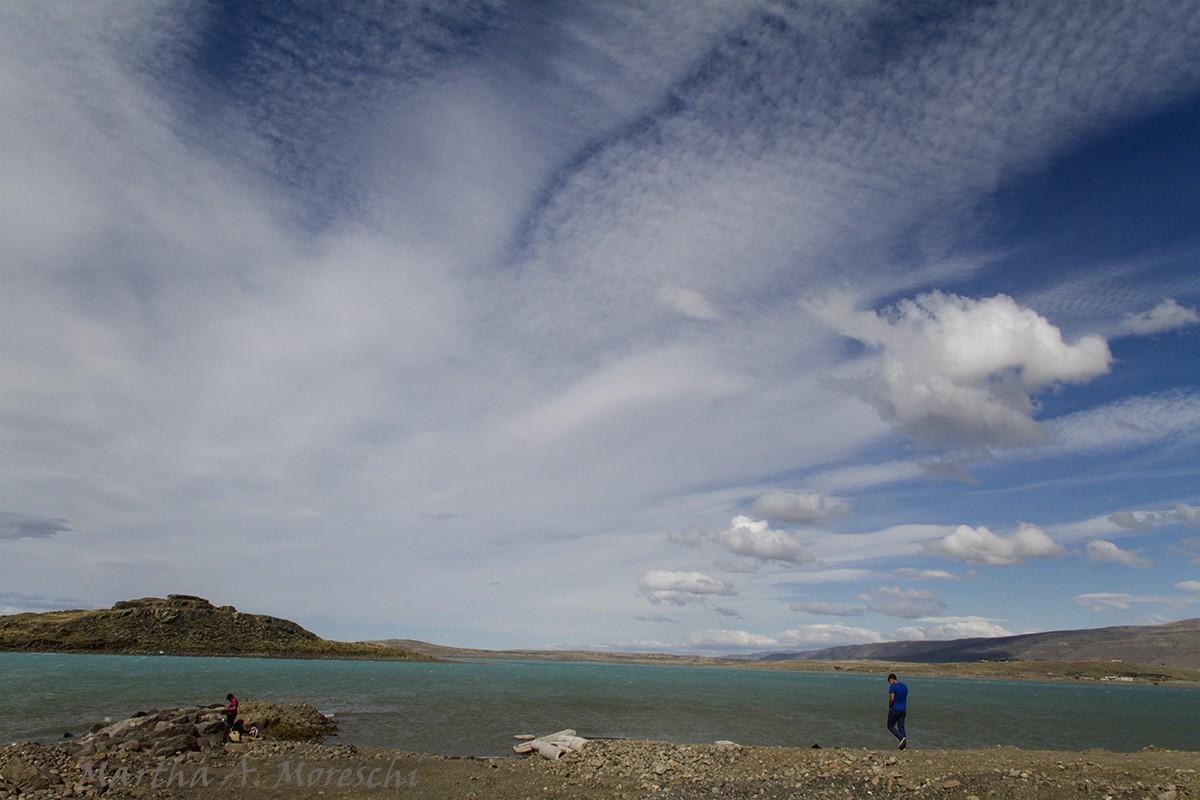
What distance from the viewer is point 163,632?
509ft

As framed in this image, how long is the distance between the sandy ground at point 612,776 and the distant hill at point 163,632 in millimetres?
162096

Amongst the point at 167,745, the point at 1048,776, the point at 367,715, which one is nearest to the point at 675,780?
the point at 1048,776

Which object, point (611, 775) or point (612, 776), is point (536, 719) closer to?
point (611, 775)

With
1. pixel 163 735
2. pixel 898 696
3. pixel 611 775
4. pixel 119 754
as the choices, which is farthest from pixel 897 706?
pixel 119 754

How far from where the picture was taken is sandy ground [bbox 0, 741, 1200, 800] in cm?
1914

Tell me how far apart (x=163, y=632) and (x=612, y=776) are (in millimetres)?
178970

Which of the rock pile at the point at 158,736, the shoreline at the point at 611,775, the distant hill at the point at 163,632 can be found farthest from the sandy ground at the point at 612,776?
the distant hill at the point at 163,632

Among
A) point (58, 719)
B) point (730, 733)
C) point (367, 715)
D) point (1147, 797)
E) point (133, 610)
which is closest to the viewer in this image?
point (1147, 797)

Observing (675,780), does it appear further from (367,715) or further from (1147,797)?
(367,715)

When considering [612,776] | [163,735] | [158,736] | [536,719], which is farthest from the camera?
[536,719]

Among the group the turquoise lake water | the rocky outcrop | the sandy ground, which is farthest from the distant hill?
the sandy ground

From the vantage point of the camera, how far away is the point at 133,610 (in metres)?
162

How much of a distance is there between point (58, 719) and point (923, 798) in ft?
155

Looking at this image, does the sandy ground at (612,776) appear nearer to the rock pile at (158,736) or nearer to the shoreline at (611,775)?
the shoreline at (611,775)
